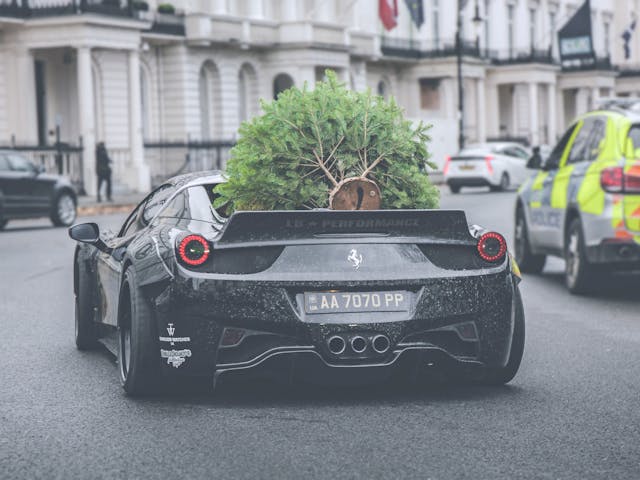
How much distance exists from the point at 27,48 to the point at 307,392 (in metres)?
34.0

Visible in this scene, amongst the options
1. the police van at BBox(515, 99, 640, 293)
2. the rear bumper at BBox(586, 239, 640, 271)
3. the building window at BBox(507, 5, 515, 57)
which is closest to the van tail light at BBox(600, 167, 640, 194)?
the police van at BBox(515, 99, 640, 293)

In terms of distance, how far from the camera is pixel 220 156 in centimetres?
4541

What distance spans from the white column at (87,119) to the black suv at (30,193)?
11510 millimetres

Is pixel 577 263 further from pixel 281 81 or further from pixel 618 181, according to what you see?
pixel 281 81

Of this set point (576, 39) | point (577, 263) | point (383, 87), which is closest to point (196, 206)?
point (577, 263)

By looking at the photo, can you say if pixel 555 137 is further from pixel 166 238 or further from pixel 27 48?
pixel 166 238

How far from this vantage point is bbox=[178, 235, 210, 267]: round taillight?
665cm

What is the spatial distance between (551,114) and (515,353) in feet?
232

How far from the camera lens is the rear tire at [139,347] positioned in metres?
6.79

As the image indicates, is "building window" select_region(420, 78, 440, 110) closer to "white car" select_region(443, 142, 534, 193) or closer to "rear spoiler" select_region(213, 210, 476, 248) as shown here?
"white car" select_region(443, 142, 534, 193)

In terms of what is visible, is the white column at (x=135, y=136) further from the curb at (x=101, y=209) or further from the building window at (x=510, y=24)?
the building window at (x=510, y=24)

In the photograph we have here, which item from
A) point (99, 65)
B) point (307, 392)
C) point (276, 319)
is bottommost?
point (307, 392)

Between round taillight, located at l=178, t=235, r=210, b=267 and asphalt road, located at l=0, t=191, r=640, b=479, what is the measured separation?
0.74 meters

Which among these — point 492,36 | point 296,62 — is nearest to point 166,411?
point 296,62
